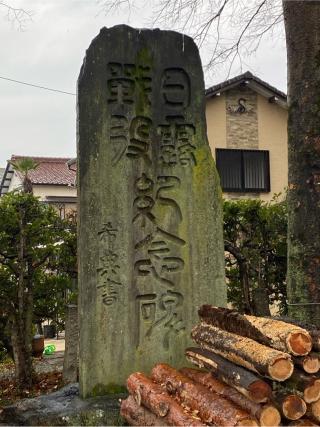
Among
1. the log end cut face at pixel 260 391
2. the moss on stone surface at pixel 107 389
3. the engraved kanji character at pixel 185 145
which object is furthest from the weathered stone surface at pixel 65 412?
the engraved kanji character at pixel 185 145

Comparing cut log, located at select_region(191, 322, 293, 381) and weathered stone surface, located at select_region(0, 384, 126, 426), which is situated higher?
cut log, located at select_region(191, 322, 293, 381)

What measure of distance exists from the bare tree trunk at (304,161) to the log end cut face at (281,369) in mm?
2535

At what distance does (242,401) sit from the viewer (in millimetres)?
3623

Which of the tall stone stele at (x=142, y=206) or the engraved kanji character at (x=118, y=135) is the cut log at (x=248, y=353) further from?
the engraved kanji character at (x=118, y=135)

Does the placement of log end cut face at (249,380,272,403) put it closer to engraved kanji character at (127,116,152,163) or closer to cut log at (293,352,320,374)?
cut log at (293,352,320,374)

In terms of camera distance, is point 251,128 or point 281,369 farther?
point 251,128

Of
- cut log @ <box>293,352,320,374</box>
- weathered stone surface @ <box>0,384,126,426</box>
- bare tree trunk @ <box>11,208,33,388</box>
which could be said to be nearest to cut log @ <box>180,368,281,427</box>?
cut log @ <box>293,352,320,374</box>

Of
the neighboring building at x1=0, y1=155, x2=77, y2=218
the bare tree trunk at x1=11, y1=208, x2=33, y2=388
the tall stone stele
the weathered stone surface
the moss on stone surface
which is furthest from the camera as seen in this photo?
the neighboring building at x1=0, y1=155, x2=77, y2=218

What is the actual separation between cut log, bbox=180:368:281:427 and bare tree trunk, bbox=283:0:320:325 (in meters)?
2.03

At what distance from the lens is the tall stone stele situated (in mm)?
5629

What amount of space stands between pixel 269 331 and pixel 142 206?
2.51 metres

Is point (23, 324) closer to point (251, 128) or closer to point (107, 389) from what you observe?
point (107, 389)

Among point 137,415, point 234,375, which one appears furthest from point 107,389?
point 234,375

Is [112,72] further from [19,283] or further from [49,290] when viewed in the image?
[49,290]
